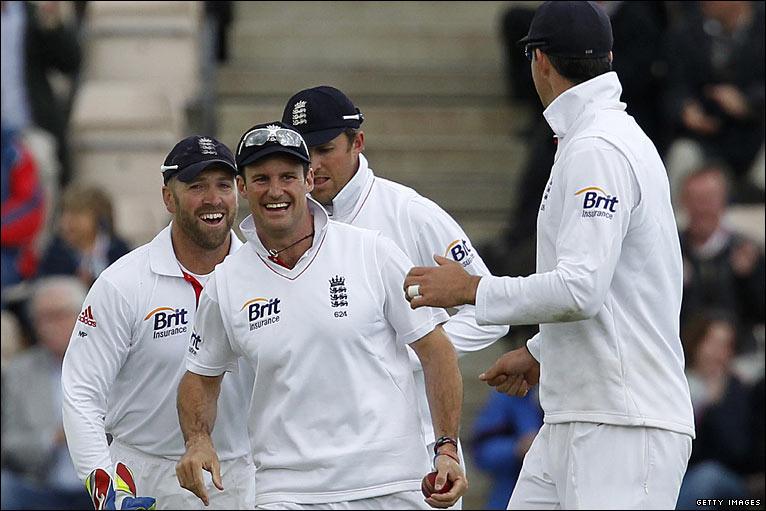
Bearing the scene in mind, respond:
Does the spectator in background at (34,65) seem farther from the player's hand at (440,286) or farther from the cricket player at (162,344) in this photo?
the player's hand at (440,286)

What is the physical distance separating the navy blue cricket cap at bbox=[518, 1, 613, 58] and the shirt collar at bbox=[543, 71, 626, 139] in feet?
0.30

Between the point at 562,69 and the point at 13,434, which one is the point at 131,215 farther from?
the point at 562,69

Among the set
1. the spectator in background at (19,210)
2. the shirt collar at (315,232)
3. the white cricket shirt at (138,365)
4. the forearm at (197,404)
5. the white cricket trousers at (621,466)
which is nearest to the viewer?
the white cricket trousers at (621,466)

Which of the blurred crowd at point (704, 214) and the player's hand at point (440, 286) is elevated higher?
the player's hand at point (440, 286)

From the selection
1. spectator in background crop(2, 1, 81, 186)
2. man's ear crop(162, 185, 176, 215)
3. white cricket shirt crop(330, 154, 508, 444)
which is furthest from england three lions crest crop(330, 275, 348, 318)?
spectator in background crop(2, 1, 81, 186)

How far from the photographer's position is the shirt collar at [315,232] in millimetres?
5641

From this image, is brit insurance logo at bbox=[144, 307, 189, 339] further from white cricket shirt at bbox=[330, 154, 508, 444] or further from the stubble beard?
white cricket shirt at bbox=[330, 154, 508, 444]

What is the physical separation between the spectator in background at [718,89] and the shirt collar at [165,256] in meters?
4.37

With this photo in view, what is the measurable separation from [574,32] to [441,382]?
1.20m

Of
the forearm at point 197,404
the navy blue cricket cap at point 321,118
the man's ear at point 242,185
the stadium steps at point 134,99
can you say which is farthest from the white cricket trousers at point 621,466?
the stadium steps at point 134,99

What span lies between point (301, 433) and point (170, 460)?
4.29 feet

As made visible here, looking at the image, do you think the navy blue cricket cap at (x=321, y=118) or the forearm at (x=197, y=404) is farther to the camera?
the navy blue cricket cap at (x=321, y=118)

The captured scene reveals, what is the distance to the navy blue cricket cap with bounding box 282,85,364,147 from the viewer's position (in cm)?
638

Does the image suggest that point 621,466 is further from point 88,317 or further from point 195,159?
point 88,317
